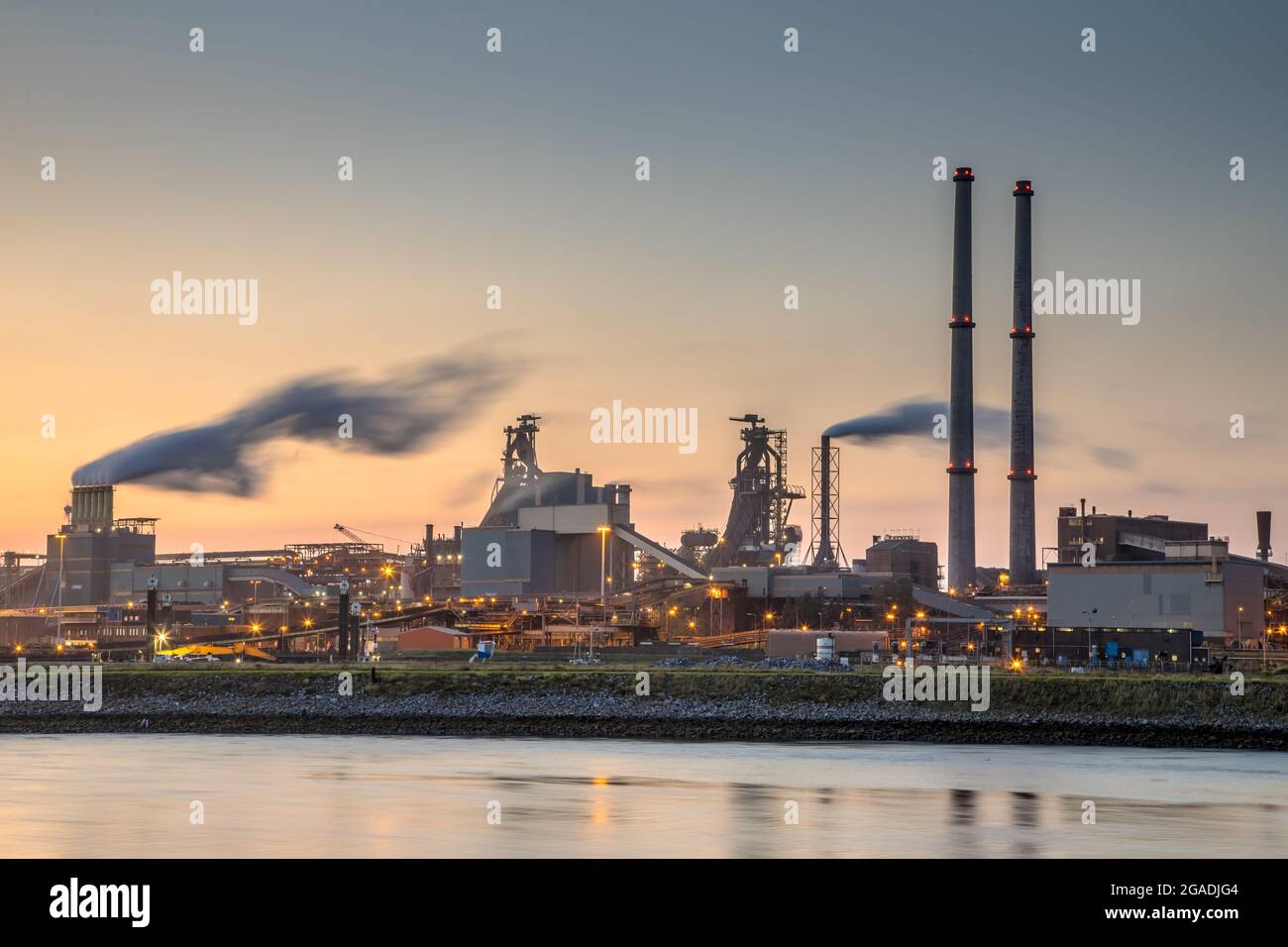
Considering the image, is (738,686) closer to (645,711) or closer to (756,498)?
(645,711)

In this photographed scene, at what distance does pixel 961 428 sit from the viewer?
12356cm

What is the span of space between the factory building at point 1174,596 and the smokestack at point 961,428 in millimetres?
28527

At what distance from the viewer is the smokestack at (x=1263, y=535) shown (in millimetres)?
132962

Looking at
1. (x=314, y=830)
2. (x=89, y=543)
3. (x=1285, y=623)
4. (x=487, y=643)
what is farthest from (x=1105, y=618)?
(x=89, y=543)

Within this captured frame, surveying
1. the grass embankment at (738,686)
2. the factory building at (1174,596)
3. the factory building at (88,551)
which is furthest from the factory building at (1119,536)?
the factory building at (88,551)

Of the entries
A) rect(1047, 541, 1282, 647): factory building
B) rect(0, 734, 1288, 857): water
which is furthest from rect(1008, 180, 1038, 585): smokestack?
rect(0, 734, 1288, 857): water

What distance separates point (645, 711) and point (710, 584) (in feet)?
208

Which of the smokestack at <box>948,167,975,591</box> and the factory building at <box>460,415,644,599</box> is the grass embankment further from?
the factory building at <box>460,415,644,599</box>

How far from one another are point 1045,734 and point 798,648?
119 ft

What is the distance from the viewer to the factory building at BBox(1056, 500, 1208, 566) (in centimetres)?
11444

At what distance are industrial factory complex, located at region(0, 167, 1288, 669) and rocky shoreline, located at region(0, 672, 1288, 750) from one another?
13624 millimetres

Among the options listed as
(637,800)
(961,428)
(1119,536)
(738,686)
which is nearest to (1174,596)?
(1119,536)

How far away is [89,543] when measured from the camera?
156m
